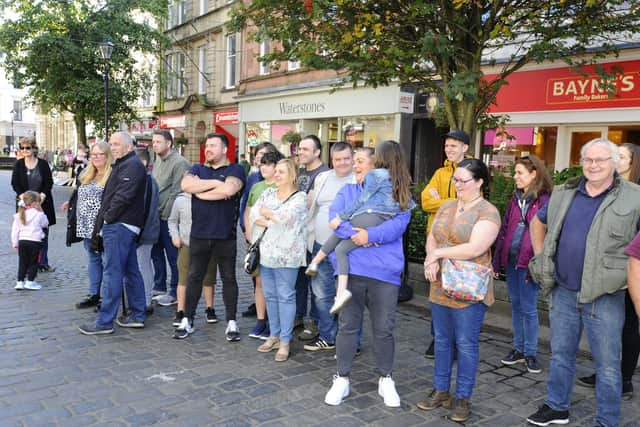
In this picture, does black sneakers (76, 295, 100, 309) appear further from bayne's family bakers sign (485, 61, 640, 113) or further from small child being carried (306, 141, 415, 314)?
bayne's family bakers sign (485, 61, 640, 113)

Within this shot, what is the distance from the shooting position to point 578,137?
488 inches

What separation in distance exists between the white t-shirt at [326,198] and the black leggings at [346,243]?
2.99ft

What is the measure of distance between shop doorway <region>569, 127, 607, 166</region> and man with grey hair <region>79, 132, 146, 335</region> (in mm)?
9901

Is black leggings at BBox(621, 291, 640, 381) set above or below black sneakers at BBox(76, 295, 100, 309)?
above

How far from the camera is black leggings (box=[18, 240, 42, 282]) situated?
7.04 m

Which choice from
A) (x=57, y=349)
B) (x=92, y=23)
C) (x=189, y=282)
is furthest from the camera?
(x=92, y=23)

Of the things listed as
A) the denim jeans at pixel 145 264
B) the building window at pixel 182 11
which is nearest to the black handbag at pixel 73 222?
the denim jeans at pixel 145 264

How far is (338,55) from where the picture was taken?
7.22 meters

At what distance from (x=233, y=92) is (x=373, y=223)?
905 inches

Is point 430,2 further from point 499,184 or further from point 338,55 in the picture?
point 499,184

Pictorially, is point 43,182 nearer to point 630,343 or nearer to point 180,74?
point 630,343

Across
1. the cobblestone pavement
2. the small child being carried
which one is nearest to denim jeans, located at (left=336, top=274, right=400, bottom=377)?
the small child being carried

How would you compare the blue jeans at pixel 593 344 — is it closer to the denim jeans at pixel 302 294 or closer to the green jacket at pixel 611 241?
the green jacket at pixel 611 241

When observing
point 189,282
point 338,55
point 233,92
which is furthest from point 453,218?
point 233,92
